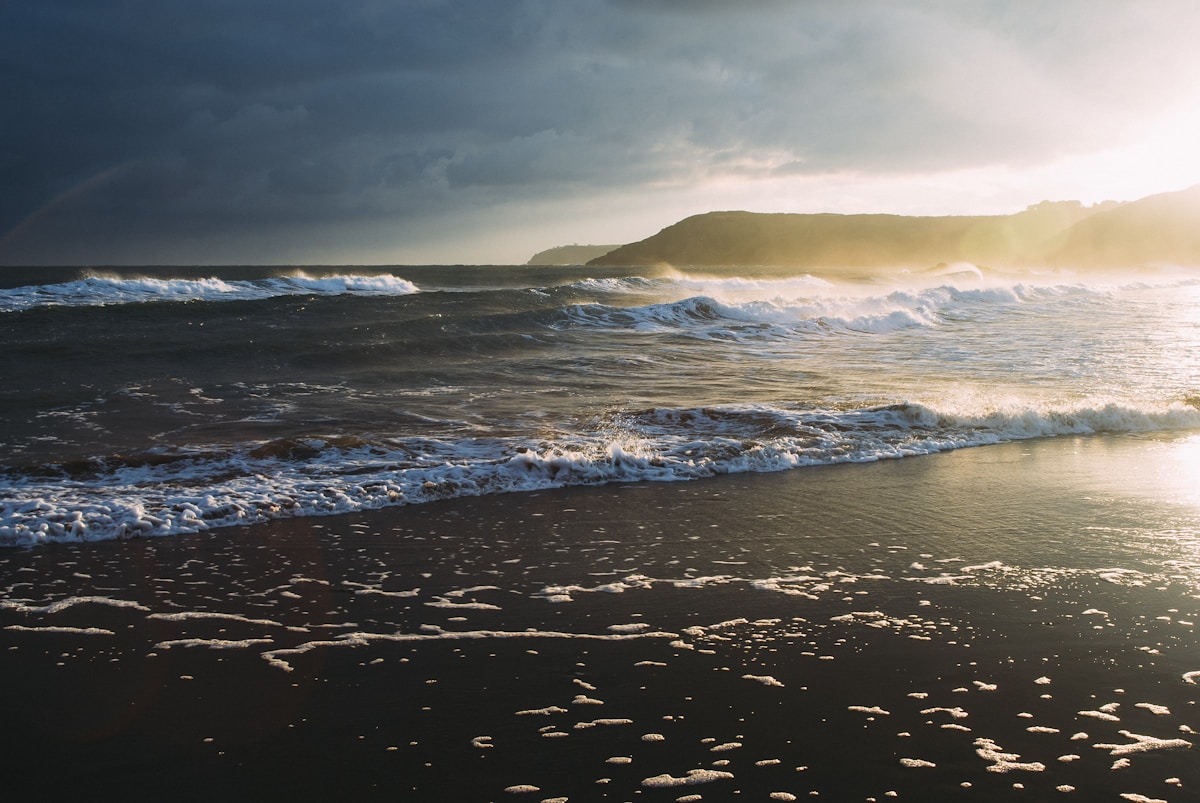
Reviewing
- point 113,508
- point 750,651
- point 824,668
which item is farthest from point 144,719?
point 113,508

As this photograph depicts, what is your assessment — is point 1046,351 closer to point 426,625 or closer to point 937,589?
point 937,589

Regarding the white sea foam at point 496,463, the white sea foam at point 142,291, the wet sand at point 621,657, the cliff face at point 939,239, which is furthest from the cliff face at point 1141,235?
the wet sand at point 621,657

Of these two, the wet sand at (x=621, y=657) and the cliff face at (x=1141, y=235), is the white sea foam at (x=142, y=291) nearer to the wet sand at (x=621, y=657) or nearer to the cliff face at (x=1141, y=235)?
the wet sand at (x=621, y=657)

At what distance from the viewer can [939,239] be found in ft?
479

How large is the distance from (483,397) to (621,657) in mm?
9196

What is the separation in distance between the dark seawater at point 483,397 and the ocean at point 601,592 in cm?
9

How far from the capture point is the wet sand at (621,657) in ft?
10.5

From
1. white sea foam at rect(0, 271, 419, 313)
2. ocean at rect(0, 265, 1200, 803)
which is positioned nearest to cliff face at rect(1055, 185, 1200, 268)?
white sea foam at rect(0, 271, 419, 313)

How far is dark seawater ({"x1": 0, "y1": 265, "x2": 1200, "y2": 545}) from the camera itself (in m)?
8.14

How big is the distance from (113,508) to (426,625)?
153 inches

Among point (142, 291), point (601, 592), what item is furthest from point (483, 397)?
point (142, 291)

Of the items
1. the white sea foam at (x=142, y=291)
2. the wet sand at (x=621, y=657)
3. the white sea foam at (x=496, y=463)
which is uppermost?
the white sea foam at (x=142, y=291)

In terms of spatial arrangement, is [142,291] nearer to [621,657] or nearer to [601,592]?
[601,592]

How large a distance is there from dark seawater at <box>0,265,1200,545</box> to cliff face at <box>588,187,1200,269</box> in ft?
316
